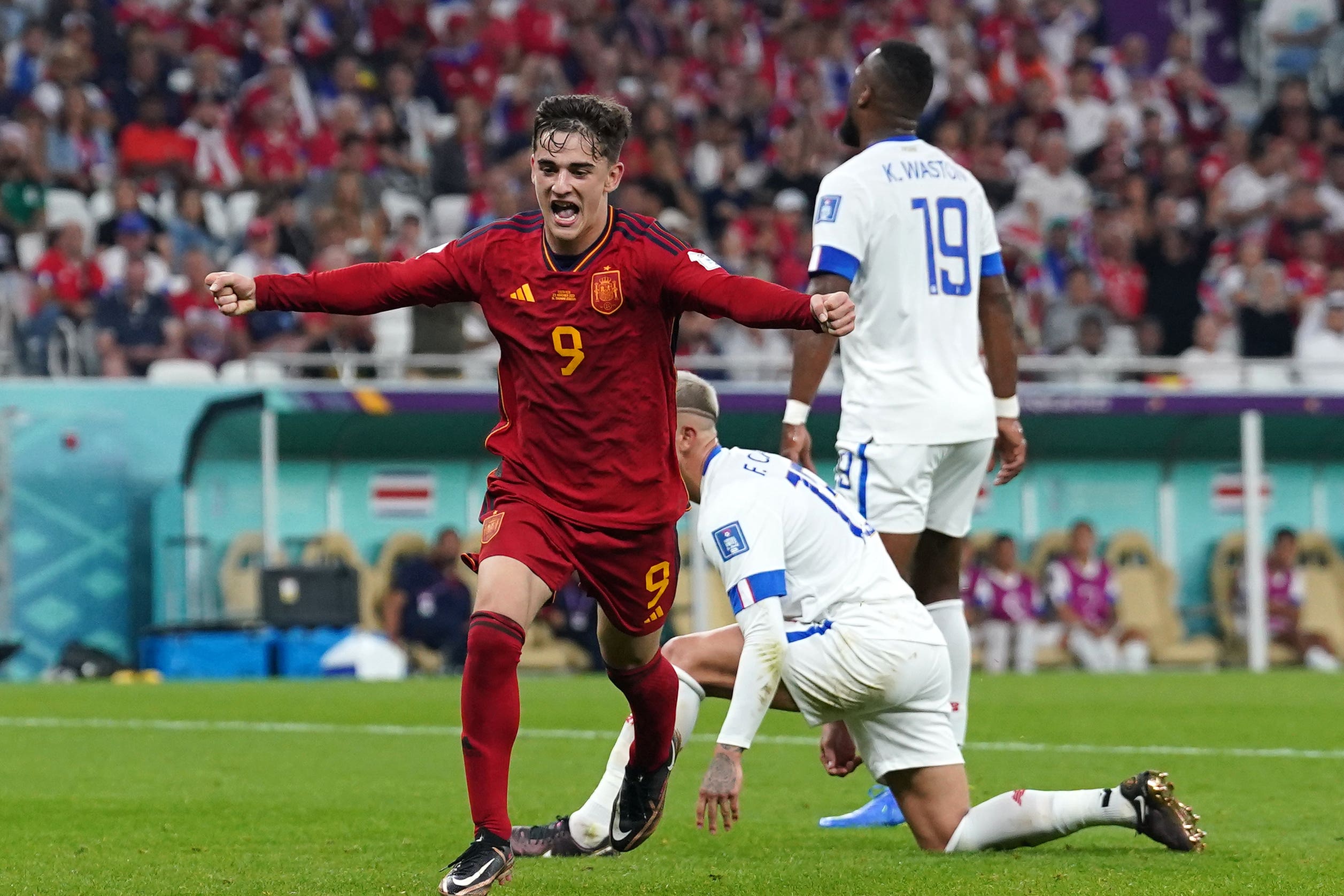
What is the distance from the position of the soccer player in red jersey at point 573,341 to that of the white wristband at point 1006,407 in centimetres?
216

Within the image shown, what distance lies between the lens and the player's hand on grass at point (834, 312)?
4.63 meters

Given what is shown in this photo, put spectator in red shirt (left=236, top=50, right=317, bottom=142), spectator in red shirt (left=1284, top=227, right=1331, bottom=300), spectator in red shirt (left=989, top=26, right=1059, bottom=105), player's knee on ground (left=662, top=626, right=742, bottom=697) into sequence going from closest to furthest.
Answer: player's knee on ground (left=662, top=626, right=742, bottom=697) → spectator in red shirt (left=236, top=50, right=317, bottom=142) → spectator in red shirt (left=1284, top=227, right=1331, bottom=300) → spectator in red shirt (left=989, top=26, right=1059, bottom=105)

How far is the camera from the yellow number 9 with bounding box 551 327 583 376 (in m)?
5.08

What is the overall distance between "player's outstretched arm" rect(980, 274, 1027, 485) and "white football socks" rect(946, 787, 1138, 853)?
5.32ft

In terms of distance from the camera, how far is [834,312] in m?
4.63

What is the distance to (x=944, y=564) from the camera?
709 centimetres

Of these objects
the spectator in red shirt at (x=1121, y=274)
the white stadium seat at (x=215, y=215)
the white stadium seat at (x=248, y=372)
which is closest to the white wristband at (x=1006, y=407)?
the white stadium seat at (x=248, y=372)

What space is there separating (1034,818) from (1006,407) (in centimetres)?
197

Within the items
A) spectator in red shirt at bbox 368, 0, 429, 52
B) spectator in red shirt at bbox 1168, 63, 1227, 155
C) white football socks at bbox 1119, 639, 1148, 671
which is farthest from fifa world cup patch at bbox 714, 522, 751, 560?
spectator in red shirt at bbox 1168, 63, 1227, 155

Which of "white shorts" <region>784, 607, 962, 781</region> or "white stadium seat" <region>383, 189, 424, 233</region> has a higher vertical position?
"white stadium seat" <region>383, 189, 424, 233</region>

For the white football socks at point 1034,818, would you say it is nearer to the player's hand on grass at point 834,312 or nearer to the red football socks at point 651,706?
the red football socks at point 651,706

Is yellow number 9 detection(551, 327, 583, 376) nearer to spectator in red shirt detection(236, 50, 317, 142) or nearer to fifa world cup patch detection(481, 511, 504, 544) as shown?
fifa world cup patch detection(481, 511, 504, 544)

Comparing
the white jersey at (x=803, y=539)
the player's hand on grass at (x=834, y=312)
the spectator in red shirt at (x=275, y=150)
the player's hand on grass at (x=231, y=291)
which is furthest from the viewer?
the spectator in red shirt at (x=275, y=150)

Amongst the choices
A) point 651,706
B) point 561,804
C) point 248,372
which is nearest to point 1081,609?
point 248,372
